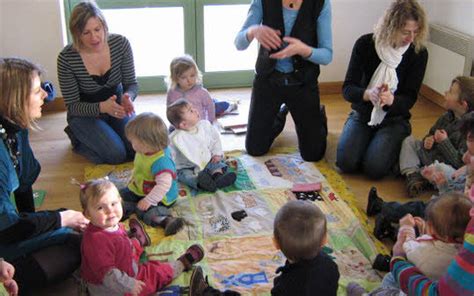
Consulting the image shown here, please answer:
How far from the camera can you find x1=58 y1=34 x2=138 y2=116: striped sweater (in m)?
2.96

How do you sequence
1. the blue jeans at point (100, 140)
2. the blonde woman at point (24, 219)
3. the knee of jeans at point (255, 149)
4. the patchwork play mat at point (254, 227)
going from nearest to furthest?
the blonde woman at point (24, 219) → the patchwork play mat at point (254, 227) → the blue jeans at point (100, 140) → the knee of jeans at point (255, 149)

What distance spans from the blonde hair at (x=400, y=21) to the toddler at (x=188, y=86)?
1050 mm

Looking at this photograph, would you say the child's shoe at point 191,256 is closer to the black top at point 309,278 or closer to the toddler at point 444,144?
the black top at point 309,278

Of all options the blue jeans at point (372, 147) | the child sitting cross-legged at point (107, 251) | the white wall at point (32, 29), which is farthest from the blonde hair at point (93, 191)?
the white wall at point (32, 29)

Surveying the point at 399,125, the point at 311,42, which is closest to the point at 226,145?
the point at 311,42

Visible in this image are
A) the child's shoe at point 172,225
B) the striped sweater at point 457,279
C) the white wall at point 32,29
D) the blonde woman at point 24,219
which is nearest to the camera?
the striped sweater at point 457,279

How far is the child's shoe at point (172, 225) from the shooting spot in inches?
94.5

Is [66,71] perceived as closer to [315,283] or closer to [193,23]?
[193,23]

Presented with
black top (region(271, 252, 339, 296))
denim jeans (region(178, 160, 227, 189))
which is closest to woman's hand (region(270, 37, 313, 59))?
denim jeans (region(178, 160, 227, 189))

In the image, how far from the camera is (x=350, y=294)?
202cm

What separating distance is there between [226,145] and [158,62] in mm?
1232

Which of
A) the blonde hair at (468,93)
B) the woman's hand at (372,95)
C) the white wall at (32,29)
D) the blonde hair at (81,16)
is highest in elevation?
the blonde hair at (81,16)

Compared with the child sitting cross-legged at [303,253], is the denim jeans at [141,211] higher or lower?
lower

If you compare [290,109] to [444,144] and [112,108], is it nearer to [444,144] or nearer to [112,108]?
[444,144]
